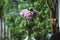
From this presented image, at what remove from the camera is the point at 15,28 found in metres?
1.98

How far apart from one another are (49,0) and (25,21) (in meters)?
0.41

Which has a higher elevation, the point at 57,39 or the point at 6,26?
the point at 6,26

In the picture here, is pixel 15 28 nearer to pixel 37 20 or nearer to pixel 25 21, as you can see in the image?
pixel 25 21

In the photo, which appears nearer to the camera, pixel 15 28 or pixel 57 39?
pixel 57 39

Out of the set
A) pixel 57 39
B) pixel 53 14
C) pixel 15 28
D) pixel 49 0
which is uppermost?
pixel 49 0

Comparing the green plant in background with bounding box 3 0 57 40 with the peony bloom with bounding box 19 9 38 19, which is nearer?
the peony bloom with bounding box 19 9 38 19

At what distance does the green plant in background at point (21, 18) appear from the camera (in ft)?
6.43

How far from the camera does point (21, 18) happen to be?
6.48 ft

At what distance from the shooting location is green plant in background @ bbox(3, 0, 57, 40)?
1961 mm

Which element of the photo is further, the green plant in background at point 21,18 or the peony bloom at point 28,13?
the green plant in background at point 21,18

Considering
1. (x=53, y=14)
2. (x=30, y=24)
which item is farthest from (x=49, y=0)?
(x=30, y=24)

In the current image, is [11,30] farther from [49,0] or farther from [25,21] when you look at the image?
[49,0]

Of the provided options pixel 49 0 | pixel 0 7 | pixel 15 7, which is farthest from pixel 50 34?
pixel 0 7

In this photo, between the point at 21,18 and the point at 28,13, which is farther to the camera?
the point at 21,18
